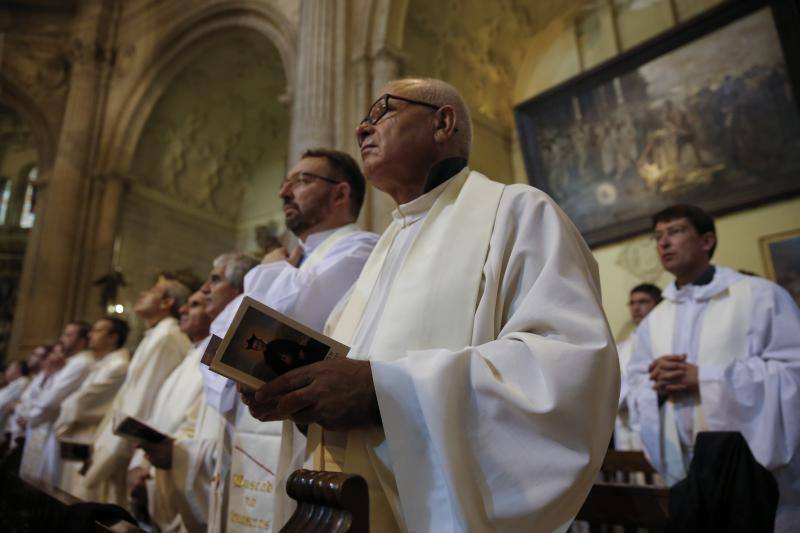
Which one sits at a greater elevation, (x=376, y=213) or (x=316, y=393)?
(x=376, y=213)

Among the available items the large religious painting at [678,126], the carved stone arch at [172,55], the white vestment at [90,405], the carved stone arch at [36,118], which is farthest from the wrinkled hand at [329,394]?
the carved stone arch at [36,118]

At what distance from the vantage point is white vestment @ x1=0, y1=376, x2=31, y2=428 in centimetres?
752

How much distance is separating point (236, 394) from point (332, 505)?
1556 mm

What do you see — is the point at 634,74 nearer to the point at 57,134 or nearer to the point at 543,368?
the point at 543,368

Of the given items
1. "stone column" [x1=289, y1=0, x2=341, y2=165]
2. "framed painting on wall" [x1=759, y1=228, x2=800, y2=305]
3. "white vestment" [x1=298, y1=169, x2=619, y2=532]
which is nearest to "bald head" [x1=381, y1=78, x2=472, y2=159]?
"white vestment" [x1=298, y1=169, x2=619, y2=532]

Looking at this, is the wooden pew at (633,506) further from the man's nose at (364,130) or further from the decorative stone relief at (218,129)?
the decorative stone relief at (218,129)

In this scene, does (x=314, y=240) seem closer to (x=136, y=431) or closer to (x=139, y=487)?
(x=136, y=431)

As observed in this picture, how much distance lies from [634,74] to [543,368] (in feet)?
20.8

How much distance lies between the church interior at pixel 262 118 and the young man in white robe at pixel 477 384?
3312 millimetres

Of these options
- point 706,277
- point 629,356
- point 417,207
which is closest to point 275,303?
point 417,207

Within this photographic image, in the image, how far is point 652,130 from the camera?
6406 millimetres

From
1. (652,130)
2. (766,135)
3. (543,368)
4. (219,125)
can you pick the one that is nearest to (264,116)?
(219,125)

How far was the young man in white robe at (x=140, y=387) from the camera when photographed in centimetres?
373

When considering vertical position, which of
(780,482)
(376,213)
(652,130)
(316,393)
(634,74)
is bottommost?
(780,482)
